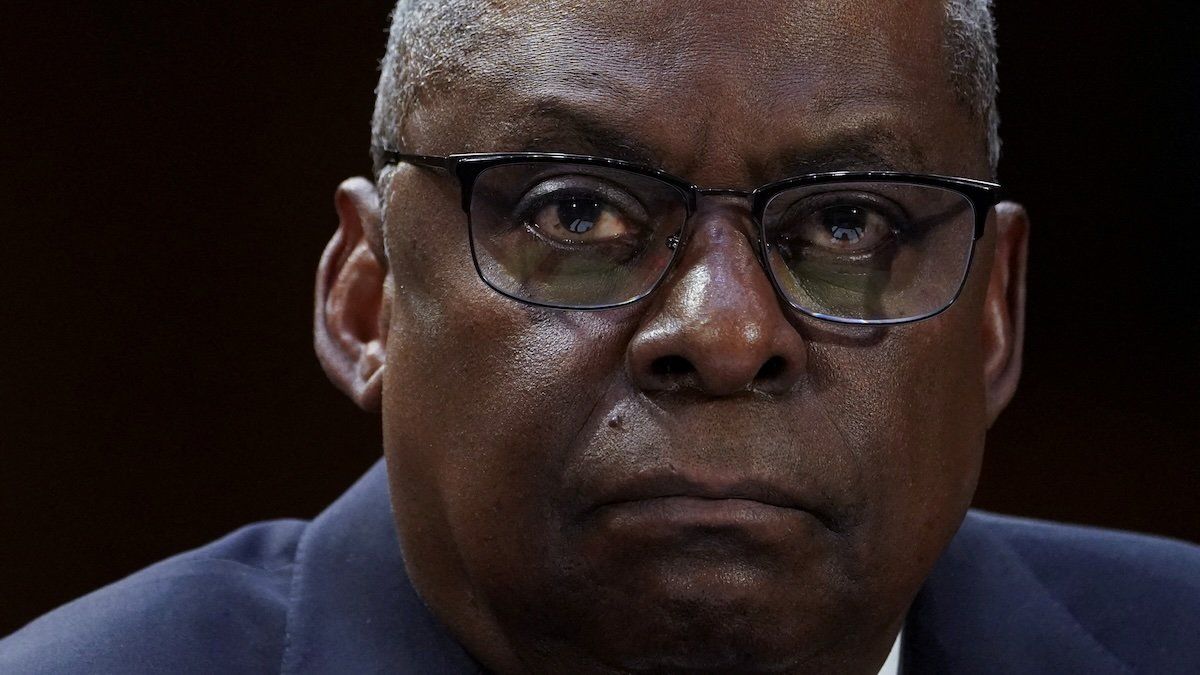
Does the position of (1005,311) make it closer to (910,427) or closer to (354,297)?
(910,427)

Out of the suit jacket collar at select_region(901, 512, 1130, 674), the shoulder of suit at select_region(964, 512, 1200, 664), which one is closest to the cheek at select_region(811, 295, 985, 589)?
the suit jacket collar at select_region(901, 512, 1130, 674)

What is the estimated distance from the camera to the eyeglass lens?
1532 mm

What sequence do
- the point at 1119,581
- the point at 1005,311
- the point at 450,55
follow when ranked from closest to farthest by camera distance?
the point at 450,55
the point at 1005,311
the point at 1119,581

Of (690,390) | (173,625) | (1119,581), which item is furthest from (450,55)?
(1119,581)

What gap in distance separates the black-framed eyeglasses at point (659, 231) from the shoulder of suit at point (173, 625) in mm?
520

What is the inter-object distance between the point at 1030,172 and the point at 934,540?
1.72 m

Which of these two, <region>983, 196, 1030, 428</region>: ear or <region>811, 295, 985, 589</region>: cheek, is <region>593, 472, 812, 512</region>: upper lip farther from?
<region>983, 196, 1030, 428</region>: ear

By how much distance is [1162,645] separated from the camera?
197cm

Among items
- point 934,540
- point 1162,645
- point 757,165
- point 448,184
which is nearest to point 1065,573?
point 1162,645

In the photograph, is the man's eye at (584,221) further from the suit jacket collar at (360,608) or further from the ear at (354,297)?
the suit jacket collar at (360,608)

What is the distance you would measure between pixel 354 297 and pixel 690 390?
55 cm

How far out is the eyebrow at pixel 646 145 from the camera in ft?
5.00

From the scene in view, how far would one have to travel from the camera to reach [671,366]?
4.79 feet

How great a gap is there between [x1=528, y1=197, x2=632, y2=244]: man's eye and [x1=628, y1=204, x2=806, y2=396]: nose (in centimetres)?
8
